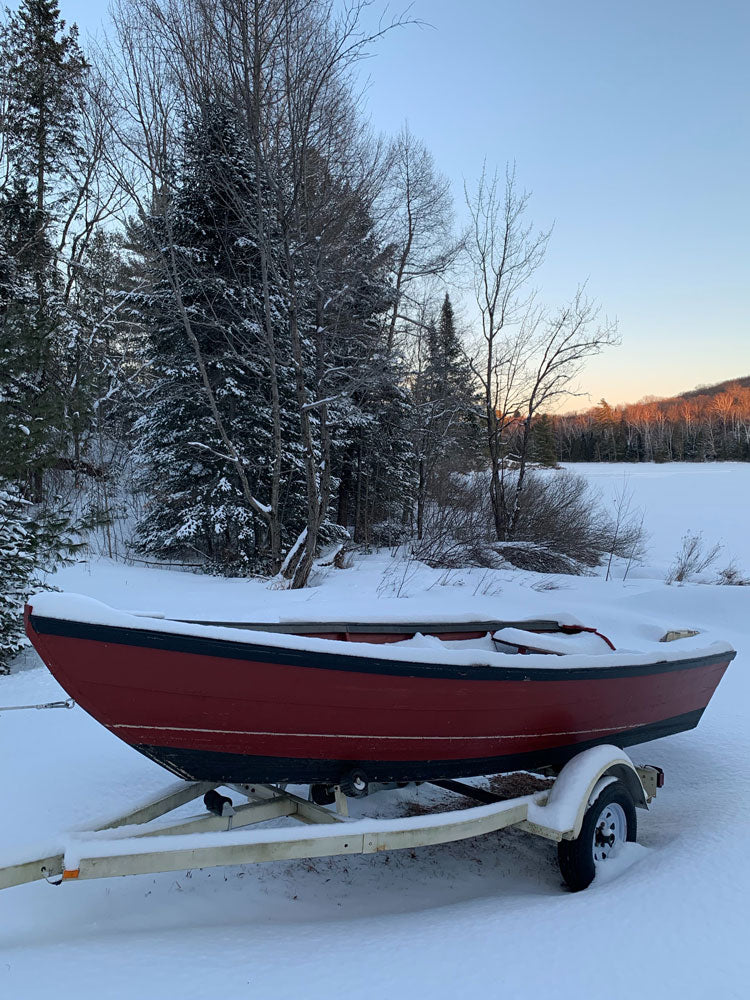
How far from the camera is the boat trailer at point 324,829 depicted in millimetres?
2010

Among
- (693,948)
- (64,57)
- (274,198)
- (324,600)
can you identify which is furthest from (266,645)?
(64,57)

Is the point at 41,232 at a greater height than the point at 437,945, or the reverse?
the point at 41,232

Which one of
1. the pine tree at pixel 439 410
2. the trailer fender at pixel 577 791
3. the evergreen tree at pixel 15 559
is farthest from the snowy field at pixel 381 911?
the pine tree at pixel 439 410

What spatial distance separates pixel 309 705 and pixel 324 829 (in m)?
0.43

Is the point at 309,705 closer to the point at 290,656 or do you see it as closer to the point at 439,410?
the point at 290,656

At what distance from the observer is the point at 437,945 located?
2.09 meters

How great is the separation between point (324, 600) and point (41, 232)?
16.1 m

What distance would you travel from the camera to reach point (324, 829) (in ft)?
7.48

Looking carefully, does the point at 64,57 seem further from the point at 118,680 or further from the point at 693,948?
the point at 693,948

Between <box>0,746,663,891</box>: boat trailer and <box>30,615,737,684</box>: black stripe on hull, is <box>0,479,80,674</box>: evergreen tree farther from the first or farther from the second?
<box>30,615,737,684</box>: black stripe on hull

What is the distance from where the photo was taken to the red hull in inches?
83.6

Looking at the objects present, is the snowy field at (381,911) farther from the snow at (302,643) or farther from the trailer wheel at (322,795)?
the snow at (302,643)

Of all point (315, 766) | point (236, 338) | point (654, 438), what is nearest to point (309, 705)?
point (315, 766)

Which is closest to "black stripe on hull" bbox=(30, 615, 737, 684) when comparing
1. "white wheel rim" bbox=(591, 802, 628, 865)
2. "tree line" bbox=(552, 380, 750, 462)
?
"white wheel rim" bbox=(591, 802, 628, 865)
